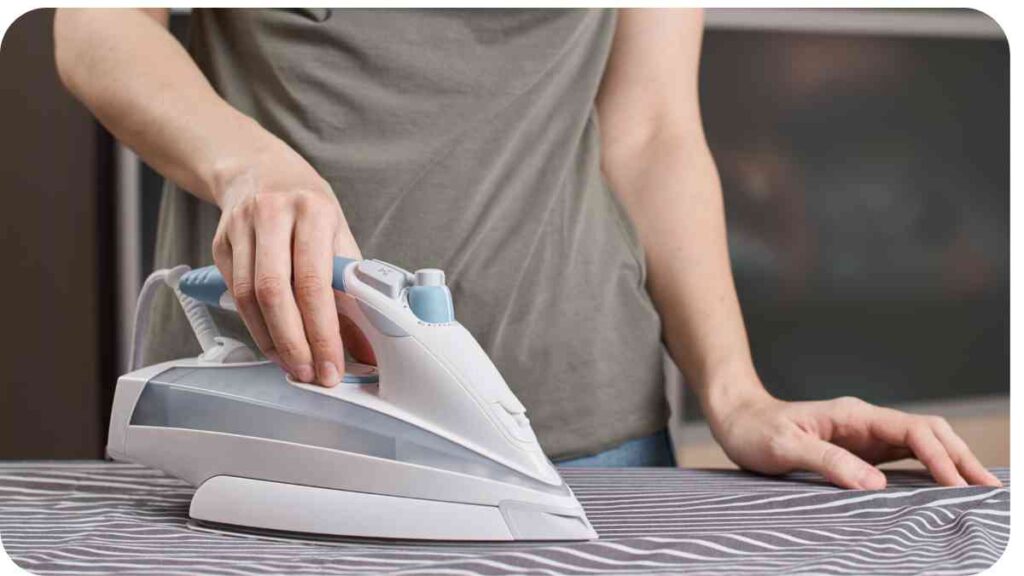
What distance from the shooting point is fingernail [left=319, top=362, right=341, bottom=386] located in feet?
2.63

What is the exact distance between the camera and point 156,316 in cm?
115

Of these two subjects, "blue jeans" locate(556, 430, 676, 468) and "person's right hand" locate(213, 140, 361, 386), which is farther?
"blue jeans" locate(556, 430, 676, 468)

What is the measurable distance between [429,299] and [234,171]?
23 cm

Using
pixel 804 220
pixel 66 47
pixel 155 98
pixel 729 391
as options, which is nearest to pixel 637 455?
pixel 729 391

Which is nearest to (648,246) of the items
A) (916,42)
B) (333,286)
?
(333,286)

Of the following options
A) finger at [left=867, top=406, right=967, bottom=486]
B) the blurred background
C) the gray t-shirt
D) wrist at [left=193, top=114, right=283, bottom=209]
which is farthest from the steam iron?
the blurred background

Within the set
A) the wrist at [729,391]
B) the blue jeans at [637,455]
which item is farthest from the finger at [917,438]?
the blue jeans at [637,455]

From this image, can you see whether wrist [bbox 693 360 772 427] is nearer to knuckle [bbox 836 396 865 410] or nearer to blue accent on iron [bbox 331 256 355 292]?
knuckle [bbox 836 396 865 410]

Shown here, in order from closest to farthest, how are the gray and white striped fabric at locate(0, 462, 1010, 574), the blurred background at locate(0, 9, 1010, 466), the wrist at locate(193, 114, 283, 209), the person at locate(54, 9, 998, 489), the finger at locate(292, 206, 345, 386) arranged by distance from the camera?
the gray and white striped fabric at locate(0, 462, 1010, 574) → the finger at locate(292, 206, 345, 386) → the wrist at locate(193, 114, 283, 209) → the person at locate(54, 9, 998, 489) → the blurred background at locate(0, 9, 1010, 466)

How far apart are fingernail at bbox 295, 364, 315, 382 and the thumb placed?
45 cm

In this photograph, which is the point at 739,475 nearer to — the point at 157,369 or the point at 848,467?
the point at 848,467

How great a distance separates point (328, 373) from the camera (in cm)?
80

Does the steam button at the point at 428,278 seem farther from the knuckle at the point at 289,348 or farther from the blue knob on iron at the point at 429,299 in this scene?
the knuckle at the point at 289,348

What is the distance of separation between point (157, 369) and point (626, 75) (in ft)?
2.22
